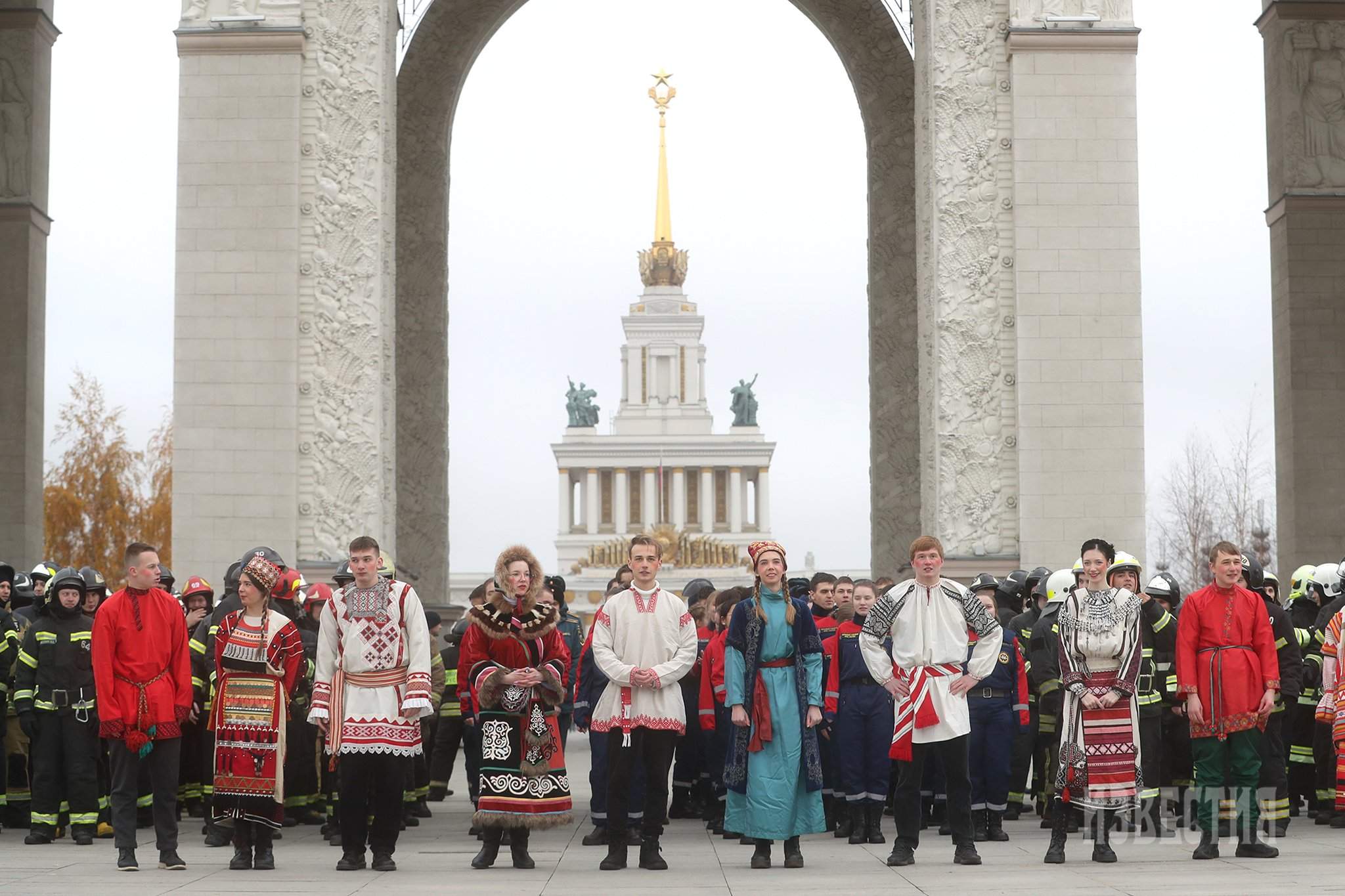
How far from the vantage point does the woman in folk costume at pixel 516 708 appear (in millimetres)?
9773

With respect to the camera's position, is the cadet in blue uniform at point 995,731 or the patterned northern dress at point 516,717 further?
the cadet in blue uniform at point 995,731

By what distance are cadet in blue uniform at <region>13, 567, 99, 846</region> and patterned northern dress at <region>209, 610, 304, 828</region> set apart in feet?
5.69

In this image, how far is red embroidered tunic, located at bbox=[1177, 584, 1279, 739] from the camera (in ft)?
32.6

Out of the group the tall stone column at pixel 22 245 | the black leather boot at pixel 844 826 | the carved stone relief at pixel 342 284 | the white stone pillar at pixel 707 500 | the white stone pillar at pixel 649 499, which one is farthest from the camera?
the white stone pillar at pixel 649 499

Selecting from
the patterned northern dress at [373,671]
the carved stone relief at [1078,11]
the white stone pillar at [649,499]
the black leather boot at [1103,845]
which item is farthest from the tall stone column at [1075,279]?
the white stone pillar at [649,499]

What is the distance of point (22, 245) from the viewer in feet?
70.0

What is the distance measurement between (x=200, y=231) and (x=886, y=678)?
10027 millimetres

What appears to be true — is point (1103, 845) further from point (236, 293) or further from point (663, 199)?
point (663, 199)

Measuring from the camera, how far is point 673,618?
10.1 meters

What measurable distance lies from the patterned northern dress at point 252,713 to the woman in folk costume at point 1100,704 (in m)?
4.44

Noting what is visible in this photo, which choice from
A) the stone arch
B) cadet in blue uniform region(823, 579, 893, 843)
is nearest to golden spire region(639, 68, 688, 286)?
the stone arch

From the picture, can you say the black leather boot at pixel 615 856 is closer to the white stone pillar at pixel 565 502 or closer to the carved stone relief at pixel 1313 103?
the carved stone relief at pixel 1313 103

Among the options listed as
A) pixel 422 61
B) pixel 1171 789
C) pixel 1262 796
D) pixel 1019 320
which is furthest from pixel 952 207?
pixel 422 61

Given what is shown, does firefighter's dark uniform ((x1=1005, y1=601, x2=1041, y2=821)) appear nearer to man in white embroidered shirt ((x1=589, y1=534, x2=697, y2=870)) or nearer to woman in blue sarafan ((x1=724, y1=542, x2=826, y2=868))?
woman in blue sarafan ((x1=724, y1=542, x2=826, y2=868))
